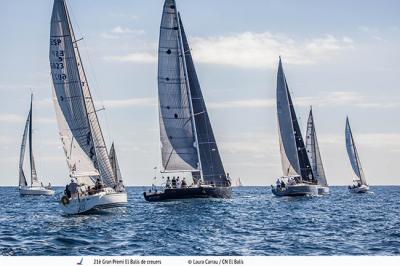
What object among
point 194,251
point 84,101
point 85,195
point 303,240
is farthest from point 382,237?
point 84,101

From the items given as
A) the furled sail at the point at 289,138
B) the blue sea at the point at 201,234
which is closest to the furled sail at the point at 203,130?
the blue sea at the point at 201,234

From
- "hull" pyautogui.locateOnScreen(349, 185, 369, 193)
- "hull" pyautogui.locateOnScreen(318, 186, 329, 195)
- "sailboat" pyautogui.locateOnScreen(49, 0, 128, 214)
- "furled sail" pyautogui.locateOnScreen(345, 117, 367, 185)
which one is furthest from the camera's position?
"furled sail" pyautogui.locateOnScreen(345, 117, 367, 185)

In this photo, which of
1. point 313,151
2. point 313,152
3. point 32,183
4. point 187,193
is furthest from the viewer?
point 32,183

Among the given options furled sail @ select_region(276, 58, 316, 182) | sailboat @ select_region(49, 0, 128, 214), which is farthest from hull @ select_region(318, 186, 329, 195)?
sailboat @ select_region(49, 0, 128, 214)

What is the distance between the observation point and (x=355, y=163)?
85.1m

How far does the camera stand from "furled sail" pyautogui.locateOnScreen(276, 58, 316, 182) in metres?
61.6

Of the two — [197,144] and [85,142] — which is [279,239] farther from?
[197,144]

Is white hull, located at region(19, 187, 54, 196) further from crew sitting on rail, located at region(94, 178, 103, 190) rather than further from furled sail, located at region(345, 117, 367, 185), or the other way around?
crew sitting on rail, located at region(94, 178, 103, 190)

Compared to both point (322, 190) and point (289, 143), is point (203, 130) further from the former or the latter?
point (322, 190)

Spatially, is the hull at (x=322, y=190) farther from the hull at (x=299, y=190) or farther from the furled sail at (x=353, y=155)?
the furled sail at (x=353, y=155)

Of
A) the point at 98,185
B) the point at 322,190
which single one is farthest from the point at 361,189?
the point at 98,185

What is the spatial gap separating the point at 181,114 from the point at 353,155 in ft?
135

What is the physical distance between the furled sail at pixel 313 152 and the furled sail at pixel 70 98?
40.9 m

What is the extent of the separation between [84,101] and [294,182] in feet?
92.8
